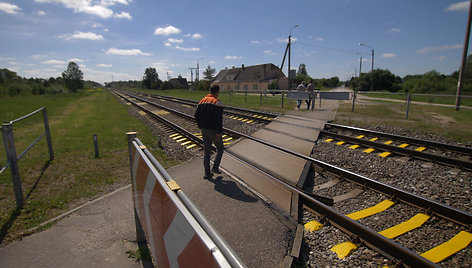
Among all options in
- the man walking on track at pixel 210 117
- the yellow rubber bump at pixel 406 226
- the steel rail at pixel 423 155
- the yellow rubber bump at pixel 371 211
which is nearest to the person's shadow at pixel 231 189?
the man walking on track at pixel 210 117

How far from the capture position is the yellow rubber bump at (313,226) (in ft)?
12.2

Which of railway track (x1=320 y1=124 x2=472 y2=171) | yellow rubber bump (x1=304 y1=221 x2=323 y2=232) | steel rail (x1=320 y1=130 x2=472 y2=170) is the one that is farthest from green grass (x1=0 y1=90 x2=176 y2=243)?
steel rail (x1=320 y1=130 x2=472 y2=170)

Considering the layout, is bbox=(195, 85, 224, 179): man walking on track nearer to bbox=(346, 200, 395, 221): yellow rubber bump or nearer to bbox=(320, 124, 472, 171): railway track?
bbox=(346, 200, 395, 221): yellow rubber bump

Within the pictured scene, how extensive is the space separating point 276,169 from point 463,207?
A: 3.51m

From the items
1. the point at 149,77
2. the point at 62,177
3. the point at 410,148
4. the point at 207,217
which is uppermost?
the point at 149,77

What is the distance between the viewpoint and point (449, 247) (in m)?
3.34

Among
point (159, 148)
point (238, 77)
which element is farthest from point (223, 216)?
point (238, 77)

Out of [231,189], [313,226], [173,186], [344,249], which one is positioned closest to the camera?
[173,186]

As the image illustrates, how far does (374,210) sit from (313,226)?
1.39m

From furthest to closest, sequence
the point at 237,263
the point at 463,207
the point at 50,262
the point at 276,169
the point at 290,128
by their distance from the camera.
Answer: the point at 290,128
the point at 276,169
the point at 463,207
the point at 50,262
the point at 237,263

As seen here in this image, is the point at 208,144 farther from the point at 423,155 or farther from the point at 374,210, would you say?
the point at 423,155

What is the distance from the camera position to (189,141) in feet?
30.3

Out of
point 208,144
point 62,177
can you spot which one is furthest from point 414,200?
point 62,177

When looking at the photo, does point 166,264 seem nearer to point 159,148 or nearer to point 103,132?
point 159,148
